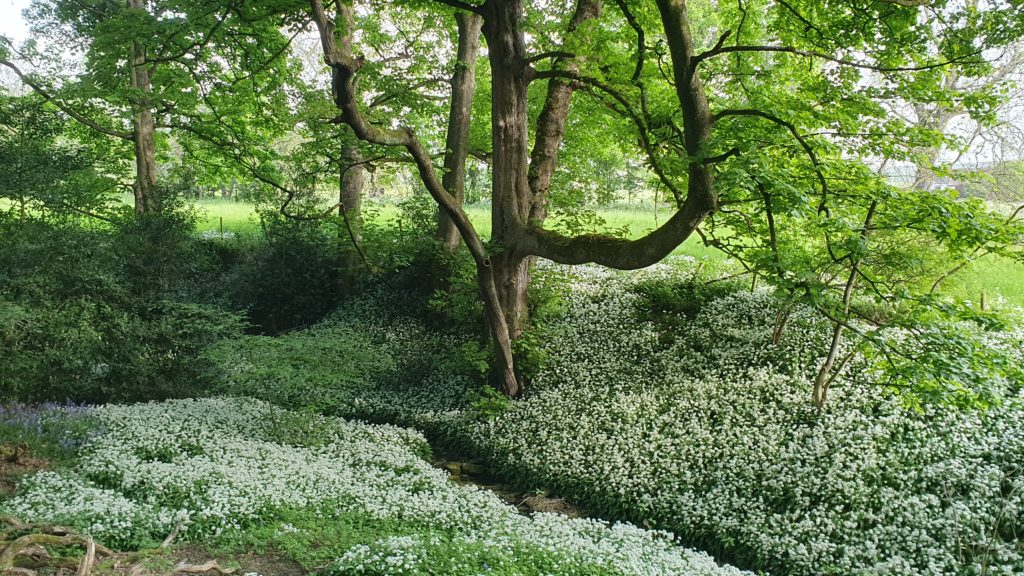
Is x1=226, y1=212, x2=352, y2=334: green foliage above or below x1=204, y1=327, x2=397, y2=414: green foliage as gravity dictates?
above

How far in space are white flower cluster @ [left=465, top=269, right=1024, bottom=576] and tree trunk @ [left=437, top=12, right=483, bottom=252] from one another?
5.58 meters

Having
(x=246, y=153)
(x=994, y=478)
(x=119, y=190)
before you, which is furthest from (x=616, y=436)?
(x=119, y=190)

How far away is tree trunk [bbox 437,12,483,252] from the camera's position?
52.5 feet

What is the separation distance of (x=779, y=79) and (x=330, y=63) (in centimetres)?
623

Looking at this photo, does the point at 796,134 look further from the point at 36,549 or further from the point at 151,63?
the point at 151,63

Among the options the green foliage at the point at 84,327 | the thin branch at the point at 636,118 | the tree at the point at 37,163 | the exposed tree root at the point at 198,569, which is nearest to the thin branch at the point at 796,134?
the thin branch at the point at 636,118

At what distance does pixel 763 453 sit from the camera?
877 cm

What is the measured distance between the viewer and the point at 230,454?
8.66 meters

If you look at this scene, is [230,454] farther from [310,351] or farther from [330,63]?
[330,63]

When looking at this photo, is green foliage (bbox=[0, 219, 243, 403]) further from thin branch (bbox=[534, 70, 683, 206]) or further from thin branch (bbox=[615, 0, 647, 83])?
thin branch (bbox=[615, 0, 647, 83])

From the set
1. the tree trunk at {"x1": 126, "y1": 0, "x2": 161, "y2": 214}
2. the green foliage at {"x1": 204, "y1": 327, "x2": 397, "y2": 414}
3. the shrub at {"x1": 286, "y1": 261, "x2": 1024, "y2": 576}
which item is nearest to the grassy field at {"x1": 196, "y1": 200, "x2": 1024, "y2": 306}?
the shrub at {"x1": 286, "y1": 261, "x2": 1024, "y2": 576}

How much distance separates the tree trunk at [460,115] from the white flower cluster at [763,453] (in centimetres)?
558

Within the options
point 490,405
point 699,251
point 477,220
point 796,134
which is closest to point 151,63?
point 490,405

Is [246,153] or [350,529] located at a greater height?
[246,153]
